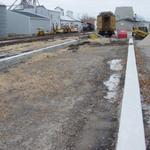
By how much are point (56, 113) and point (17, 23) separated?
64.8m

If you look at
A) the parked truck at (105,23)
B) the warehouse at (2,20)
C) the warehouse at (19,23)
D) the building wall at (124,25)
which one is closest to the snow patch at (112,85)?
the parked truck at (105,23)

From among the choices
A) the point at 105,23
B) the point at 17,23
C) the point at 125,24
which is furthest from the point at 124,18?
the point at 105,23

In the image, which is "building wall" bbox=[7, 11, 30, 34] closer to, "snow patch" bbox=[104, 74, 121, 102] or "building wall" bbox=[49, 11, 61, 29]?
"building wall" bbox=[49, 11, 61, 29]

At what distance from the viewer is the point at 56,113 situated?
716 centimetres

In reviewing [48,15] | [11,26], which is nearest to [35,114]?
[11,26]

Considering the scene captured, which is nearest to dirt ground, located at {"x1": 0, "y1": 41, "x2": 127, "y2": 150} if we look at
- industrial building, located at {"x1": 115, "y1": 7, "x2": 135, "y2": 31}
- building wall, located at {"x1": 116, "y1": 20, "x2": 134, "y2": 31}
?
building wall, located at {"x1": 116, "y1": 20, "x2": 134, "y2": 31}

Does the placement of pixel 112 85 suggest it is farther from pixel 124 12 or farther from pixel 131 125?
pixel 124 12

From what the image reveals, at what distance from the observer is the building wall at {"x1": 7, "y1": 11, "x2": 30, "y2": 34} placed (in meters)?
69.4

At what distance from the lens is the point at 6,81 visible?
10852 mm

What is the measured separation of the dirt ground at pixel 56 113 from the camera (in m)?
5.51

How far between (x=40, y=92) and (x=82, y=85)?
64.9 inches

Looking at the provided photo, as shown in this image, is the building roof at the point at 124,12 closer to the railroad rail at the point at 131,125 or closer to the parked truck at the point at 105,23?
the parked truck at the point at 105,23

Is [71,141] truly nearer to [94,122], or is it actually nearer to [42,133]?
[42,133]

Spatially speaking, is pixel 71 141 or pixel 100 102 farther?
pixel 100 102
